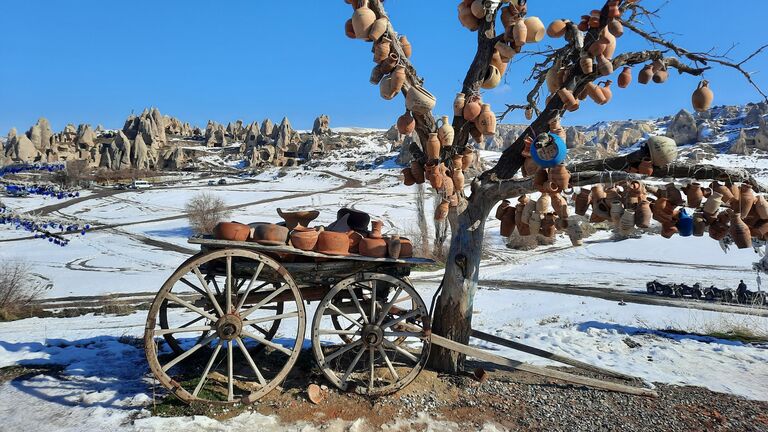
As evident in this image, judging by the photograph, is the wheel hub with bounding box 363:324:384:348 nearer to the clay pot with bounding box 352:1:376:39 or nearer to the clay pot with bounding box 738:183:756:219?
the clay pot with bounding box 352:1:376:39

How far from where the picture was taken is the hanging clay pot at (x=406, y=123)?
177 inches

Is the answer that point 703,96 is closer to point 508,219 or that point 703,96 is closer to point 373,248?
point 508,219

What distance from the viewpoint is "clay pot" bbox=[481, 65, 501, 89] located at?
471cm

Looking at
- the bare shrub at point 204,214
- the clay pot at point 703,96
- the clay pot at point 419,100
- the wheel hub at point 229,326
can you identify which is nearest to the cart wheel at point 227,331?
the wheel hub at point 229,326

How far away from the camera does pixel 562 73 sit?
479cm

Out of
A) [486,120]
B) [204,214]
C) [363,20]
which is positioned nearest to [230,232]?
[363,20]

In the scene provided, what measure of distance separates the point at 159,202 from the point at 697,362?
44.4m

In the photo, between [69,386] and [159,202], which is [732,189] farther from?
[159,202]

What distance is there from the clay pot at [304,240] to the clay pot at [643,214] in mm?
3067

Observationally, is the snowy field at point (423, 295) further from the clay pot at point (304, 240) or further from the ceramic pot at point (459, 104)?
the ceramic pot at point (459, 104)

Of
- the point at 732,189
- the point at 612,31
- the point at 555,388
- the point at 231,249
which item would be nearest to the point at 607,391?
the point at 555,388

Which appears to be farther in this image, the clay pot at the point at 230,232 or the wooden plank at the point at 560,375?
the wooden plank at the point at 560,375

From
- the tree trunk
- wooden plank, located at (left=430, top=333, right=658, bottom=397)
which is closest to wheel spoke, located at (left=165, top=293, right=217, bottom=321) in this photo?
wooden plank, located at (left=430, top=333, right=658, bottom=397)

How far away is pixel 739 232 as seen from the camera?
4109mm
